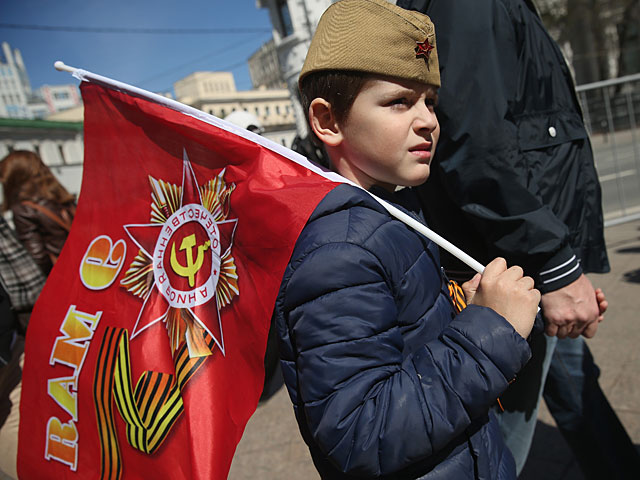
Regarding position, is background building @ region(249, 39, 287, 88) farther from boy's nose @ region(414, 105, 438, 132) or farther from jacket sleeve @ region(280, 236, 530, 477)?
jacket sleeve @ region(280, 236, 530, 477)

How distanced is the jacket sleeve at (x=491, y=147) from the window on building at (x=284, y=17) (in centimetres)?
2452

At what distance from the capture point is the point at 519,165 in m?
1.64

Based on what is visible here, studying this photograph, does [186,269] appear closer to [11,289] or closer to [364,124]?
[364,124]

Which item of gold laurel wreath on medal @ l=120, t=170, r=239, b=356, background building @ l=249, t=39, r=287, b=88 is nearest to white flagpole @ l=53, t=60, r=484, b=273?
gold laurel wreath on medal @ l=120, t=170, r=239, b=356

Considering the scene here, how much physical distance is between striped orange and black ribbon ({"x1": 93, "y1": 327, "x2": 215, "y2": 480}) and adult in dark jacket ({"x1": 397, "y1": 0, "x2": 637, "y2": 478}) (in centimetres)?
95

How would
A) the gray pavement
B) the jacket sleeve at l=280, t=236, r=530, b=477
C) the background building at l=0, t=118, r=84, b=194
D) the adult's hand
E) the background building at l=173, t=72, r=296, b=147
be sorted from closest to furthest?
the jacket sleeve at l=280, t=236, r=530, b=477 → the adult's hand → the gray pavement → the background building at l=0, t=118, r=84, b=194 → the background building at l=173, t=72, r=296, b=147

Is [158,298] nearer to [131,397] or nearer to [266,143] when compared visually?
[131,397]

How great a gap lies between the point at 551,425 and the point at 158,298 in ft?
7.82

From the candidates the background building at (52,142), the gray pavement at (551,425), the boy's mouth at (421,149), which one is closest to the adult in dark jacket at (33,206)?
the gray pavement at (551,425)

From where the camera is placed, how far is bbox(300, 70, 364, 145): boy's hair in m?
1.30

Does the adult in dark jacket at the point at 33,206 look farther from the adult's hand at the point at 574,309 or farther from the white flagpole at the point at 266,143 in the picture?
the adult's hand at the point at 574,309

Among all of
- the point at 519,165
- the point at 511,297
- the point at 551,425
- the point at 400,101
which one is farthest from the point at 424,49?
the point at 551,425

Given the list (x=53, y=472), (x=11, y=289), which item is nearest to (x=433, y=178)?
(x=53, y=472)

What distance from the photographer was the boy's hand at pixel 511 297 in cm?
120
